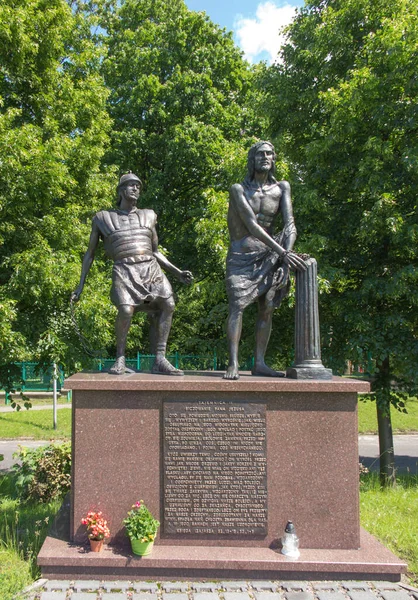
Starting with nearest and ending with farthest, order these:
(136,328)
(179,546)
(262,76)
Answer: (179,546) < (262,76) < (136,328)

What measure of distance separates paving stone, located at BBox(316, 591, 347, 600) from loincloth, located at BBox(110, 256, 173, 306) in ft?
9.78

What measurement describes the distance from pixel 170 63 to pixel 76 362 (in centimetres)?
1346

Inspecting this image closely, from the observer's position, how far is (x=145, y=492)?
15.1ft

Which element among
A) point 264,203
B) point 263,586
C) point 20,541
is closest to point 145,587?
point 263,586

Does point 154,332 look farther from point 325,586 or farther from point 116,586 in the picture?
point 325,586

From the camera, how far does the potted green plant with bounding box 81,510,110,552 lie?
14.0 ft

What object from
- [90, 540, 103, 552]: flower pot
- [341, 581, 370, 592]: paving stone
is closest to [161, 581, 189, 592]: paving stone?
[90, 540, 103, 552]: flower pot

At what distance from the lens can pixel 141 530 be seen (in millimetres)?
4227

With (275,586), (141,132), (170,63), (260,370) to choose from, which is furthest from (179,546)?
(170,63)

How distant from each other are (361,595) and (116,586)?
187 cm

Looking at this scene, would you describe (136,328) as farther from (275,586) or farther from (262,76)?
(275,586)

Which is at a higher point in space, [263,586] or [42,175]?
[42,175]

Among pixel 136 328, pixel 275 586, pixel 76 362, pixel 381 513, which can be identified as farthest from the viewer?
pixel 136 328

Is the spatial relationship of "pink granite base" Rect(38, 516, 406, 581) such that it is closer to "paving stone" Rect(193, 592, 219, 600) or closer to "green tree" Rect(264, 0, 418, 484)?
"paving stone" Rect(193, 592, 219, 600)
